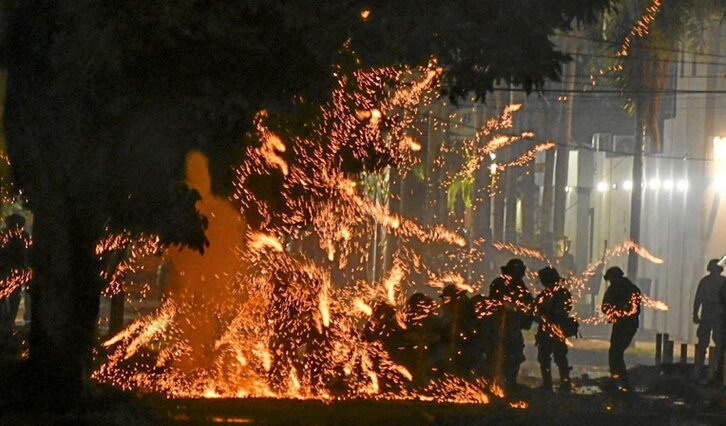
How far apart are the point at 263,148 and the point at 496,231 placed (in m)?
28.7

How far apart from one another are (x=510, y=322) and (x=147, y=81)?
7225mm

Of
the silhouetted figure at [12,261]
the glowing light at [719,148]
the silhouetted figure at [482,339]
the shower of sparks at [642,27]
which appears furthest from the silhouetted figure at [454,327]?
the glowing light at [719,148]

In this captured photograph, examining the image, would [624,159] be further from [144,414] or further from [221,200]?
[144,414]

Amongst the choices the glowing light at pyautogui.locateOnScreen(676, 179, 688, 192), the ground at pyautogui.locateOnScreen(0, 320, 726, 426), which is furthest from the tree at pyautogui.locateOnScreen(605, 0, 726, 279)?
the ground at pyautogui.locateOnScreen(0, 320, 726, 426)

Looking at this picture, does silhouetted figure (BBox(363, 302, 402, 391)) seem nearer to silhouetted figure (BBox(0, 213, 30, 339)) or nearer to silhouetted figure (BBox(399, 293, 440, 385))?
silhouetted figure (BBox(399, 293, 440, 385))

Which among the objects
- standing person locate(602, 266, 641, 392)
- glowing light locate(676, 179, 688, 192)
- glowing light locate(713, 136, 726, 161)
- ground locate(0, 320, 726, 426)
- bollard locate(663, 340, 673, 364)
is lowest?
ground locate(0, 320, 726, 426)

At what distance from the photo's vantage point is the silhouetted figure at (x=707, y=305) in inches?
787

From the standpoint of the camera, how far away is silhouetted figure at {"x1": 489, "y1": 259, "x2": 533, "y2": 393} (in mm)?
15523

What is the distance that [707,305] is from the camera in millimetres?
20484

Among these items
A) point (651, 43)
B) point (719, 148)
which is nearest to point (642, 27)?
point (651, 43)

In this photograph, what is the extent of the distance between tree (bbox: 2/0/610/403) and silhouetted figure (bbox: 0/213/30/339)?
6.96m

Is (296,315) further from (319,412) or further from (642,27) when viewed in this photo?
(642,27)

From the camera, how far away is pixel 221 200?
50.5 ft

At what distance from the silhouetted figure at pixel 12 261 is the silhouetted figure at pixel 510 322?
20.2 feet
